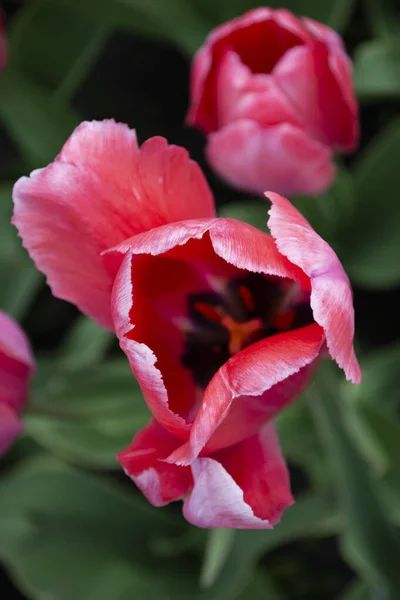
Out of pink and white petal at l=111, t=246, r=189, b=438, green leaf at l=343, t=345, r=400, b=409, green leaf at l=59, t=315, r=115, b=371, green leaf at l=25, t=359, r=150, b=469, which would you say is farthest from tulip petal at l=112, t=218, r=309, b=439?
green leaf at l=59, t=315, r=115, b=371

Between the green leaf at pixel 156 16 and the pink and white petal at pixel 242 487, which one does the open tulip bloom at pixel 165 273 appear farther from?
the green leaf at pixel 156 16

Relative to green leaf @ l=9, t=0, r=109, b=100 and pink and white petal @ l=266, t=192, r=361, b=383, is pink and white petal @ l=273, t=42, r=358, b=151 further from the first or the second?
green leaf @ l=9, t=0, r=109, b=100

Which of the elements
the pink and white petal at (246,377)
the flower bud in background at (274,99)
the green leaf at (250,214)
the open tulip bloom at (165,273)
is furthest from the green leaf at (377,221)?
the pink and white petal at (246,377)

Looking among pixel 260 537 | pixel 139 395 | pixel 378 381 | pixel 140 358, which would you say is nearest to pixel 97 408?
pixel 139 395

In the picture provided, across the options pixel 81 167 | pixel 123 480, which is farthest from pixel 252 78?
pixel 123 480

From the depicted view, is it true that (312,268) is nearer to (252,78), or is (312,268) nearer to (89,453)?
(252,78)

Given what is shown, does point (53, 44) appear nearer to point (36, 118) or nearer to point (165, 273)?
point (36, 118)
